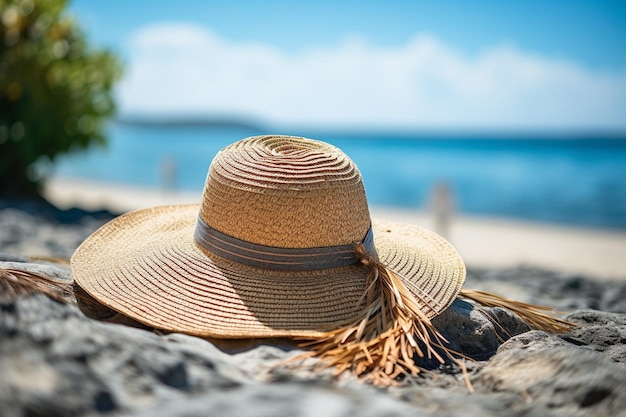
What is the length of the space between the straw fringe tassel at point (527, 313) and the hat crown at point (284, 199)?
763 mm

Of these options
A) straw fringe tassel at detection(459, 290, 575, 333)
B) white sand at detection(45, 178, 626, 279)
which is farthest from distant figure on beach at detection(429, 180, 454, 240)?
straw fringe tassel at detection(459, 290, 575, 333)

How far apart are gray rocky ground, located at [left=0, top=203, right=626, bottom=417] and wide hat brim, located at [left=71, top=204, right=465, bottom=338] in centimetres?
10

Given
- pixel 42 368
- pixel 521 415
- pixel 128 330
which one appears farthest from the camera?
pixel 128 330

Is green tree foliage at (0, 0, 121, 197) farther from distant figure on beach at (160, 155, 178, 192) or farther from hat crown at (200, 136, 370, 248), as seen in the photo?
hat crown at (200, 136, 370, 248)

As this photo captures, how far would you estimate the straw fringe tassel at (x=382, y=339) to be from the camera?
2.11 metres

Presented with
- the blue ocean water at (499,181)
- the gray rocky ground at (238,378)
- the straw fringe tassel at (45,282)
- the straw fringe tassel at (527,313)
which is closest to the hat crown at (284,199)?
the gray rocky ground at (238,378)

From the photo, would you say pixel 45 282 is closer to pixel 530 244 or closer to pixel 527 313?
pixel 527 313

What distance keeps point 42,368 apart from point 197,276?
979 millimetres

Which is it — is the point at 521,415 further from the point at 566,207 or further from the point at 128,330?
the point at 566,207

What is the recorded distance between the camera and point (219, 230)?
8.34ft

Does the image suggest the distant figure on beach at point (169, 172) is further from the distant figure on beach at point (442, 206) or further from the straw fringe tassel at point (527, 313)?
the straw fringe tassel at point (527, 313)

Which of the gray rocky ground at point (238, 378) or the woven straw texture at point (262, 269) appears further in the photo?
the woven straw texture at point (262, 269)

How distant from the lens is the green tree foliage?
885cm

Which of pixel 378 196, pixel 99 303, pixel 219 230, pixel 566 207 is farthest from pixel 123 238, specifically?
pixel 378 196
